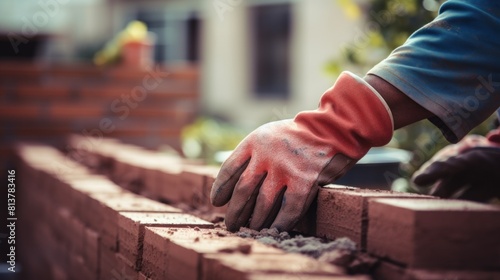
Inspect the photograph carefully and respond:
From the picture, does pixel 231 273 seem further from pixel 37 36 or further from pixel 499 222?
pixel 37 36

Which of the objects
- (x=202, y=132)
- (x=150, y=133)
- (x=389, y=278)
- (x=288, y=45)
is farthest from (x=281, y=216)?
(x=288, y=45)

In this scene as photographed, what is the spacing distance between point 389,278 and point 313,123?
0.64 m

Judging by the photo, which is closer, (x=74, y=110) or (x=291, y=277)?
(x=291, y=277)

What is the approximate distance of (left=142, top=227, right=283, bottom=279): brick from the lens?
5.75 feet

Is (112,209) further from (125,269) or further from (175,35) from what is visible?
(175,35)

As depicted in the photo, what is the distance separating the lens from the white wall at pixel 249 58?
12.0m

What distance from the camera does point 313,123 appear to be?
2.25 m

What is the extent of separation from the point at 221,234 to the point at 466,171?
1.28 metres

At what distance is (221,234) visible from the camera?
205 centimetres

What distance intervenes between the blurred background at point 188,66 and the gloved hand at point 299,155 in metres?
1.52

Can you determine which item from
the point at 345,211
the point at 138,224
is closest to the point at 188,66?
the point at 138,224

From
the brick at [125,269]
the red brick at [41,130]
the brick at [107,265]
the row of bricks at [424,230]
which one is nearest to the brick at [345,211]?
the row of bricks at [424,230]

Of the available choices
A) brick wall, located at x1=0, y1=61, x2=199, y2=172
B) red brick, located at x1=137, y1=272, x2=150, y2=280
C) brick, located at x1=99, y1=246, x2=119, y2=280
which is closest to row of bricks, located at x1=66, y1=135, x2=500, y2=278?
red brick, located at x1=137, y1=272, x2=150, y2=280

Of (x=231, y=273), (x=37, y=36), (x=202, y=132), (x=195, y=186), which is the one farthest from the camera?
(x=37, y=36)
